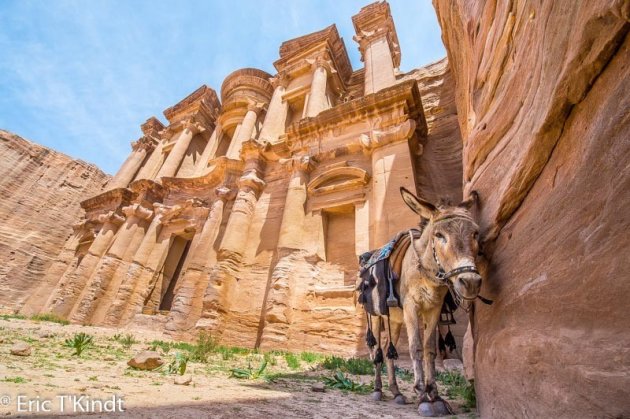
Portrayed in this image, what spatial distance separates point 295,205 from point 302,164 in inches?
68.6

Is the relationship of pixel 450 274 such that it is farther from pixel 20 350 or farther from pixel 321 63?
pixel 321 63

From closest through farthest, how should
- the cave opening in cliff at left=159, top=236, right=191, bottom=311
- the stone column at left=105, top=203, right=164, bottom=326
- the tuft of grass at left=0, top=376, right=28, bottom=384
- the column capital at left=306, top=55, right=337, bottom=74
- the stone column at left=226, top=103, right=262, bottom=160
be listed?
the tuft of grass at left=0, top=376, right=28, bottom=384, the stone column at left=105, top=203, right=164, bottom=326, the cave opening in cliff at left=159, top=236, right=191, bottom=311, the column capital at left=306, top=55, right=337, bottom=74, the stone column at left=226, top=103, right=262, bottom=160

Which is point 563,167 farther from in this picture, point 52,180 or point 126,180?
point 52,180

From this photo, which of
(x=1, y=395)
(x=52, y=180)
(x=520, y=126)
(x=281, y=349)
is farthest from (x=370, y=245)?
(x=52, y=180)

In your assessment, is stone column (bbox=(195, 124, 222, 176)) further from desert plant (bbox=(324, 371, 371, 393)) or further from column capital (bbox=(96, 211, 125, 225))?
desert plant (bbox=(324, 371, 371, 393))

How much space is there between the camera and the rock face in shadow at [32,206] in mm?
17062

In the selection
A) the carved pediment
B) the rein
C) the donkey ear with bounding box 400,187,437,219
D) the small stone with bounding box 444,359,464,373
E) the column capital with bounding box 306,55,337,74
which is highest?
the column capital with bounding box 306,55,337,74

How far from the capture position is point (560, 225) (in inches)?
62.3

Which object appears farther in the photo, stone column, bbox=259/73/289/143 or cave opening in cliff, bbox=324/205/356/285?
stone column, bbox=259/73/289/143

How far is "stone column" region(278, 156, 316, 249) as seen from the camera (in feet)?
28.9

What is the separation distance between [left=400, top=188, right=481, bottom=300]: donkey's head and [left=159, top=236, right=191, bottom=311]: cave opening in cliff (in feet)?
42.0

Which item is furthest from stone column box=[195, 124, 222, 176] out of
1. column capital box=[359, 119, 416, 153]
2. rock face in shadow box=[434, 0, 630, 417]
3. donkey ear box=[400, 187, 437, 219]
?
rock face in shadow box=[434, 0, 630, 417]

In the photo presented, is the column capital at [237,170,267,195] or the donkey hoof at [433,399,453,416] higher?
the column capital at [237,170,267,195]

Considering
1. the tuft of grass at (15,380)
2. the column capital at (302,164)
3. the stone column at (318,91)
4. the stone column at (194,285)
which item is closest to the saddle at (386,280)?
the tuft of grass at (15,380)
